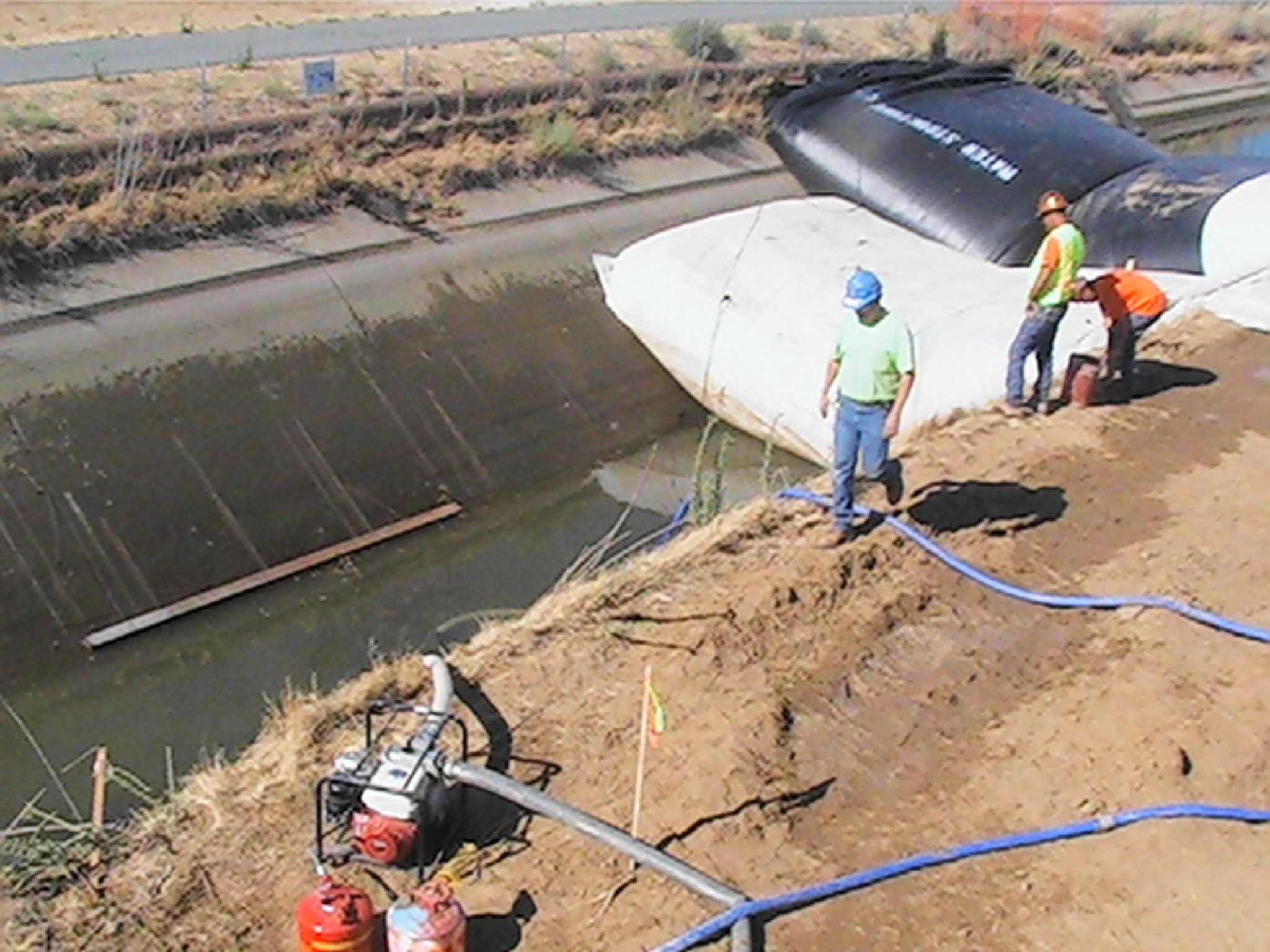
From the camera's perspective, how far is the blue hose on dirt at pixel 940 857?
4.89 metres

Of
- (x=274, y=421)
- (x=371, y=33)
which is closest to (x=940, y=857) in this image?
(x=274, y=421)

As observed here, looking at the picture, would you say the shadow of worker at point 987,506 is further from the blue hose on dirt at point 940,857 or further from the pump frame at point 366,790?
the pump frame at point 366,790

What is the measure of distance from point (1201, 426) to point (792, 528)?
327 cm

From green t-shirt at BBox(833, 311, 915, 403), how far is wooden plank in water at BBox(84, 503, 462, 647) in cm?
475

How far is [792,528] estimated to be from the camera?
7.70 metres

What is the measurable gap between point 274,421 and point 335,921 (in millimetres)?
7150

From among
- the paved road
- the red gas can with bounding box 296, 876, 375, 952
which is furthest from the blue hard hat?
the paved road

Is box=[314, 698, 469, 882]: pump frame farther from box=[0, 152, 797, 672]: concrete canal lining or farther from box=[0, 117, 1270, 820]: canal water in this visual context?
box=[0, 152, 797, 672]: concrete canal lining

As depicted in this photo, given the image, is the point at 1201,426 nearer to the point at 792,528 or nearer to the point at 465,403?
the point at 792,528

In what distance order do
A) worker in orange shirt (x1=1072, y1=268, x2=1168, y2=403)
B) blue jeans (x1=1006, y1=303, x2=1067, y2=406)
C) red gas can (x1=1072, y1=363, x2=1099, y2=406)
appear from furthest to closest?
red gas can (x1=1072, y1=363, x2=1099, y2=406)
worker in orange shirt (x1=1072, y1=268, x2=1168, y2=403)
blue jeans (x1=1006, y1=303, x2=1067, y2=406)

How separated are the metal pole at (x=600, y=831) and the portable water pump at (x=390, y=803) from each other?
0.11 metres

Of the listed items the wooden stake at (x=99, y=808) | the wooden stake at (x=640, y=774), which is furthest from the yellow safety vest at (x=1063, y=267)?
the wooden stake at (x=99, y=808)

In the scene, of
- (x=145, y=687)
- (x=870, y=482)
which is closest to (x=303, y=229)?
(x=145, y=687)

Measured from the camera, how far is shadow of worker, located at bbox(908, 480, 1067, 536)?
7.74 m
